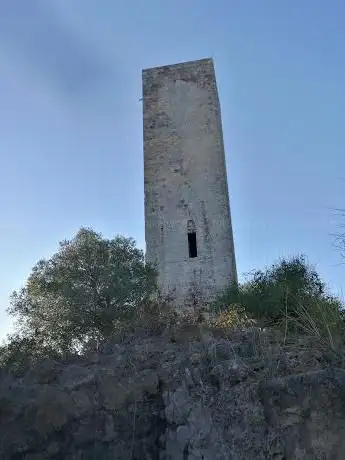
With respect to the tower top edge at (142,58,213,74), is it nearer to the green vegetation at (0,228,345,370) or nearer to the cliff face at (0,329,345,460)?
the green vegetation at (0,228,345,370)

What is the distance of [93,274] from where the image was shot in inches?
486

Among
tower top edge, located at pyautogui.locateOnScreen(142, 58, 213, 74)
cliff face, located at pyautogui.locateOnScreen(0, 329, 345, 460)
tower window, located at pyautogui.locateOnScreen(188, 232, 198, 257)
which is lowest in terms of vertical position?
cliff face, located at pyautogui.locateOnScreen(0, 329, 345, 460)

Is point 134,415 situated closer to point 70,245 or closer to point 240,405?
point 240,405

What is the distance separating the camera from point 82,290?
1180 centimetres

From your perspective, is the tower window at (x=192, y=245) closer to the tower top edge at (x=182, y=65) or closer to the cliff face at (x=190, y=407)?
the tower top edge at (x=182, y=65)

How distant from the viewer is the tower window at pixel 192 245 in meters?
18.4

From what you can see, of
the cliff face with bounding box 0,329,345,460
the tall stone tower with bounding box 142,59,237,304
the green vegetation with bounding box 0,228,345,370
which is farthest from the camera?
the tall stone tower with bounding box 142,59,237,304

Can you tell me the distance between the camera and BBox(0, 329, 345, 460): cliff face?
4.31 metres

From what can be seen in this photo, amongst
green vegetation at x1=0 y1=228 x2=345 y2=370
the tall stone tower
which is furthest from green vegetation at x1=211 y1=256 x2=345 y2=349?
the tall stone tower

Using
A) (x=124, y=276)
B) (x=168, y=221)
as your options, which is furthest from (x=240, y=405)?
(x=168, y=221)

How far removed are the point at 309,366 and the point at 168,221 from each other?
14.2m

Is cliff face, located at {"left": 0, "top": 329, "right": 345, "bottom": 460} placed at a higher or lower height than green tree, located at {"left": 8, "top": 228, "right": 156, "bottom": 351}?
lower

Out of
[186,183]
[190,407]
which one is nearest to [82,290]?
[190,407]

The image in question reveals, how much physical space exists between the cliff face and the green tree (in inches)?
210
